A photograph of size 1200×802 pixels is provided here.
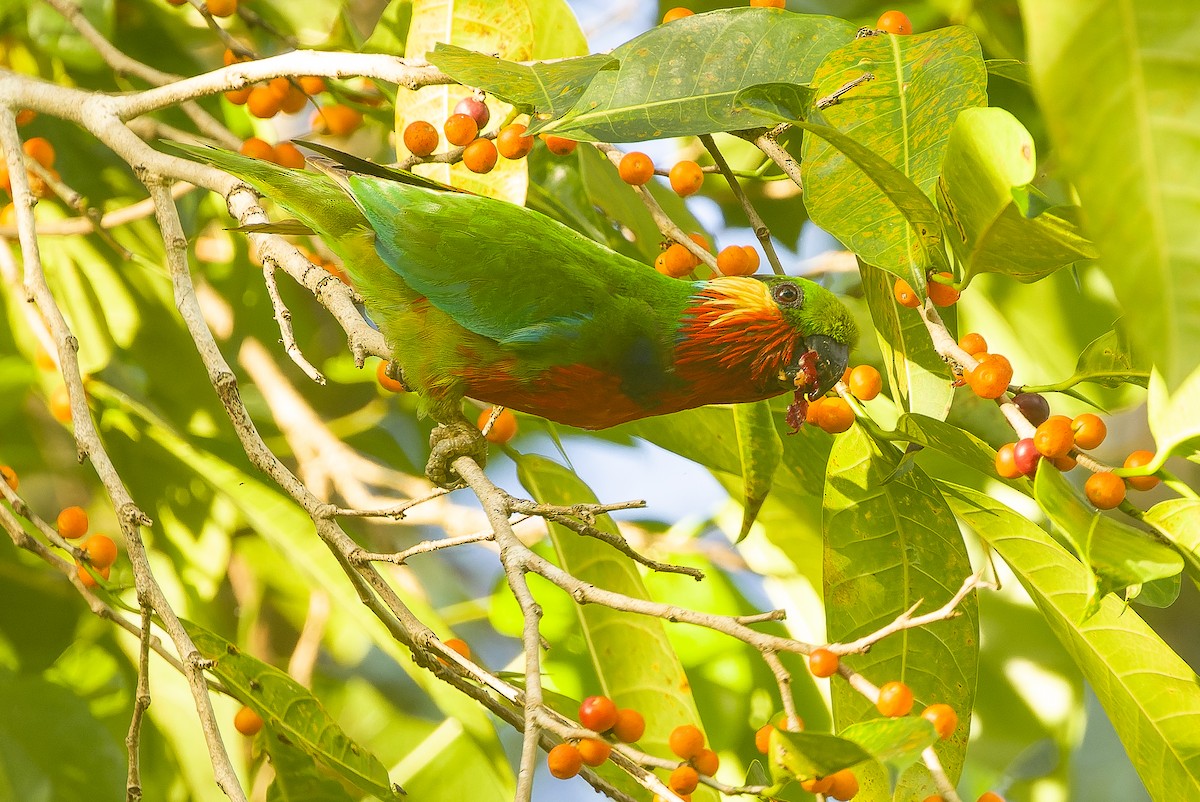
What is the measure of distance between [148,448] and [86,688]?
54cm

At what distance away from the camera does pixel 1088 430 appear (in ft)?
4.46

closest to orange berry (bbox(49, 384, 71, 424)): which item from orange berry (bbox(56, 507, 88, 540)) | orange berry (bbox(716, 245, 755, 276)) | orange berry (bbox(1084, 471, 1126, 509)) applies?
orange berry (bbox(56, 507, 88, 540))

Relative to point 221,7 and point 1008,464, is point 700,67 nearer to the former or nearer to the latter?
point 1008,464

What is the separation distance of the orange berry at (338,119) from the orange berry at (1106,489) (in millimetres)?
1852

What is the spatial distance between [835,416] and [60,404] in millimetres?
1743

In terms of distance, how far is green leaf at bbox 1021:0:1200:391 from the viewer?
61 cm

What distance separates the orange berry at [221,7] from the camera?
2232mm

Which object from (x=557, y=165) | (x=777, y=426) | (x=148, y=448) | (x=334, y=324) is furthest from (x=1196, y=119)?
(x=334, y=324)

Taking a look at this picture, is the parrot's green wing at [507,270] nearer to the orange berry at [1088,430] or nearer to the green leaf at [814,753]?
the orange berry at [1088,430]

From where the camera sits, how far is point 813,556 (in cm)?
239

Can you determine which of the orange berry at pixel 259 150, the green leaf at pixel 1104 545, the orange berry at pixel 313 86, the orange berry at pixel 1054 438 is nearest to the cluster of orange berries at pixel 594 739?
the green leaf at pixel 1104 545

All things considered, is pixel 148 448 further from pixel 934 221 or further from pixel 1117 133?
pixel 1117 133

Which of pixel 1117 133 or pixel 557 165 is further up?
pixel 1117 133

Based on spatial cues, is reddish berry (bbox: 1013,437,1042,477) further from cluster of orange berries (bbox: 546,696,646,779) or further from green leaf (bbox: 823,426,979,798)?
cluster of orange berries (bbox: 546,696,646,779)
